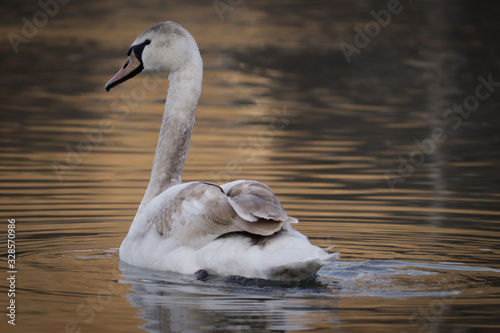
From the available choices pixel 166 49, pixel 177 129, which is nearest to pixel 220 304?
pixel 177 129

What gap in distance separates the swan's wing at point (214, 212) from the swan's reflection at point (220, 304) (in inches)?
15.9

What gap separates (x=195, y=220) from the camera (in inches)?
354

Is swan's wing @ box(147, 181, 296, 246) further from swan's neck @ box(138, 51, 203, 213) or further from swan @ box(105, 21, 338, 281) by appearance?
swan's neck @ box(138, 51, 203, 213)

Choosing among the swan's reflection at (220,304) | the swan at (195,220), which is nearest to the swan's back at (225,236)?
the swan at (195,220)

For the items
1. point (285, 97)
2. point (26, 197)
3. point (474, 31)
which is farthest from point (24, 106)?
point (474, 31)

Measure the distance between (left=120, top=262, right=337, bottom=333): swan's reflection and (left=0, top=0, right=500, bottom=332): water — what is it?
→ 0.02 meters

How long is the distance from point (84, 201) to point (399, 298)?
5444mm

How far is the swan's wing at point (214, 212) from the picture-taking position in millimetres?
8602

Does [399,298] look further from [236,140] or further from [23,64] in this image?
[23,64]

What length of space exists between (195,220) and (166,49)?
2463mm

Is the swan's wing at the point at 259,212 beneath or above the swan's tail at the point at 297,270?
above

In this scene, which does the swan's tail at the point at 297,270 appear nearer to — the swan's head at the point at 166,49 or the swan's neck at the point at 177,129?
the swan's neck at the point at 177,129

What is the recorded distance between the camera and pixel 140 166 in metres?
15.2

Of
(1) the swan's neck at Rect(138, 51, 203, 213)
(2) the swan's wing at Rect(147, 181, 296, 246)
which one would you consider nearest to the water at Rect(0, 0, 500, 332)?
(2) the swan's wing at Rect(147, 181, 296, 246)
